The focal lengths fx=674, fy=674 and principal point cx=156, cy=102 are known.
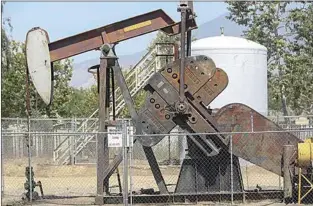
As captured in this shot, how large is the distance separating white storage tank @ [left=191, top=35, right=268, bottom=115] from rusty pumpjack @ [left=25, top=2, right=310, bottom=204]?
1012 cm

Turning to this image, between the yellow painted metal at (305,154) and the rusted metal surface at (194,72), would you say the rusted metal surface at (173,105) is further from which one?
the yellow painted metal at (305,154)

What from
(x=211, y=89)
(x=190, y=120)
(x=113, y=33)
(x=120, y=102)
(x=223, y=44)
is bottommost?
(x=190, y=120)

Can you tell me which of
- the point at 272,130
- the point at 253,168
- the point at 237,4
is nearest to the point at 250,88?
the point at 253,168

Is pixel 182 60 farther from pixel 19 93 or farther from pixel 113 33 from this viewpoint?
pixel 19 93

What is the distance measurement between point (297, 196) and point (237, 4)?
2492 cm

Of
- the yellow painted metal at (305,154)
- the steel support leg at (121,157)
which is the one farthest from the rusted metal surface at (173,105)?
the yellow painted metal at (305,154)

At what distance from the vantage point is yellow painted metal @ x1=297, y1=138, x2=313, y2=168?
13.4 meters

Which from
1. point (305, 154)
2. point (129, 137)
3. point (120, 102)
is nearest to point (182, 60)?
point (129, 137)

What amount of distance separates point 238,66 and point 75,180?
744cm

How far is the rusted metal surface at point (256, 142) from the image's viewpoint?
1398 cm

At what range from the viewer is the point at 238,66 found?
24.4 m

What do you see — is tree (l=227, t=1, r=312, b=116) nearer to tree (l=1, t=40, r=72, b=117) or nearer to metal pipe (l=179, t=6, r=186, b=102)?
tree (l=1, t=40, r=72, b=117)

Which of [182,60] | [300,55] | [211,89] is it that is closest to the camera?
[182,60]

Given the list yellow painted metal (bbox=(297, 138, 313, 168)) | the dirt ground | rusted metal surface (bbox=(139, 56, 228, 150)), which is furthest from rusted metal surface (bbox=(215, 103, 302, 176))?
the dirt ground
